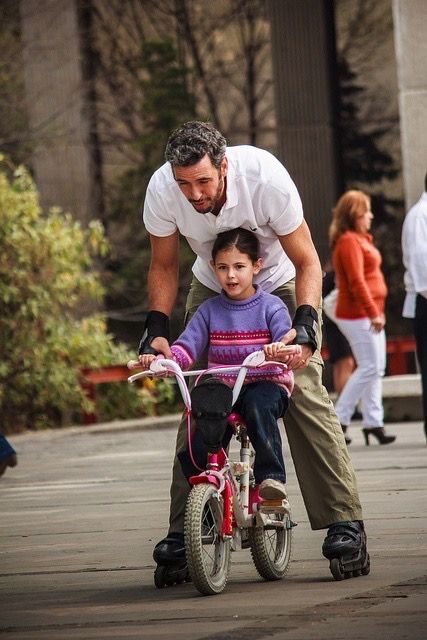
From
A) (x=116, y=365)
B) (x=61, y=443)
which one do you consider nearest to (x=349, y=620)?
(x=61, y=443)

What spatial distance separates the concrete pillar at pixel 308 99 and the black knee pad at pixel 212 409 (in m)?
14.1

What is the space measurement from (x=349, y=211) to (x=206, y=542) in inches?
283

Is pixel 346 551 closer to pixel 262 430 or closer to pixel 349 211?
pixel 262 430

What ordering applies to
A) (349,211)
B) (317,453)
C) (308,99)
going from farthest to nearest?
(308,99)
(349,211)
(317,453)

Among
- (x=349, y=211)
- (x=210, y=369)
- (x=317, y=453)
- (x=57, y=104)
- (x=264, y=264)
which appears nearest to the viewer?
(x=210, y=369)

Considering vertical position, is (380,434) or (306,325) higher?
(306,325)

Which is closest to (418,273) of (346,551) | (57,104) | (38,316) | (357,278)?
(357,278)

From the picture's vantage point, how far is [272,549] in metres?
6.50

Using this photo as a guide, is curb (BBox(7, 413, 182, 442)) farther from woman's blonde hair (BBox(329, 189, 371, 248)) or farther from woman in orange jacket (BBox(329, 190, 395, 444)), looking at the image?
woman's blonde hair (BBox(329, 189, 371, 248))

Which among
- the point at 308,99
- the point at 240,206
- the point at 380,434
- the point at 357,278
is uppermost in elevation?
the point at 308,99

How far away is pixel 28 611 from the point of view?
5.92m

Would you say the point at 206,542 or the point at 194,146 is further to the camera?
the point at 194,146

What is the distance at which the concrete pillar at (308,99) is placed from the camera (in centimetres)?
2027

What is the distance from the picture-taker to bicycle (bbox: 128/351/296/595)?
234 inches
